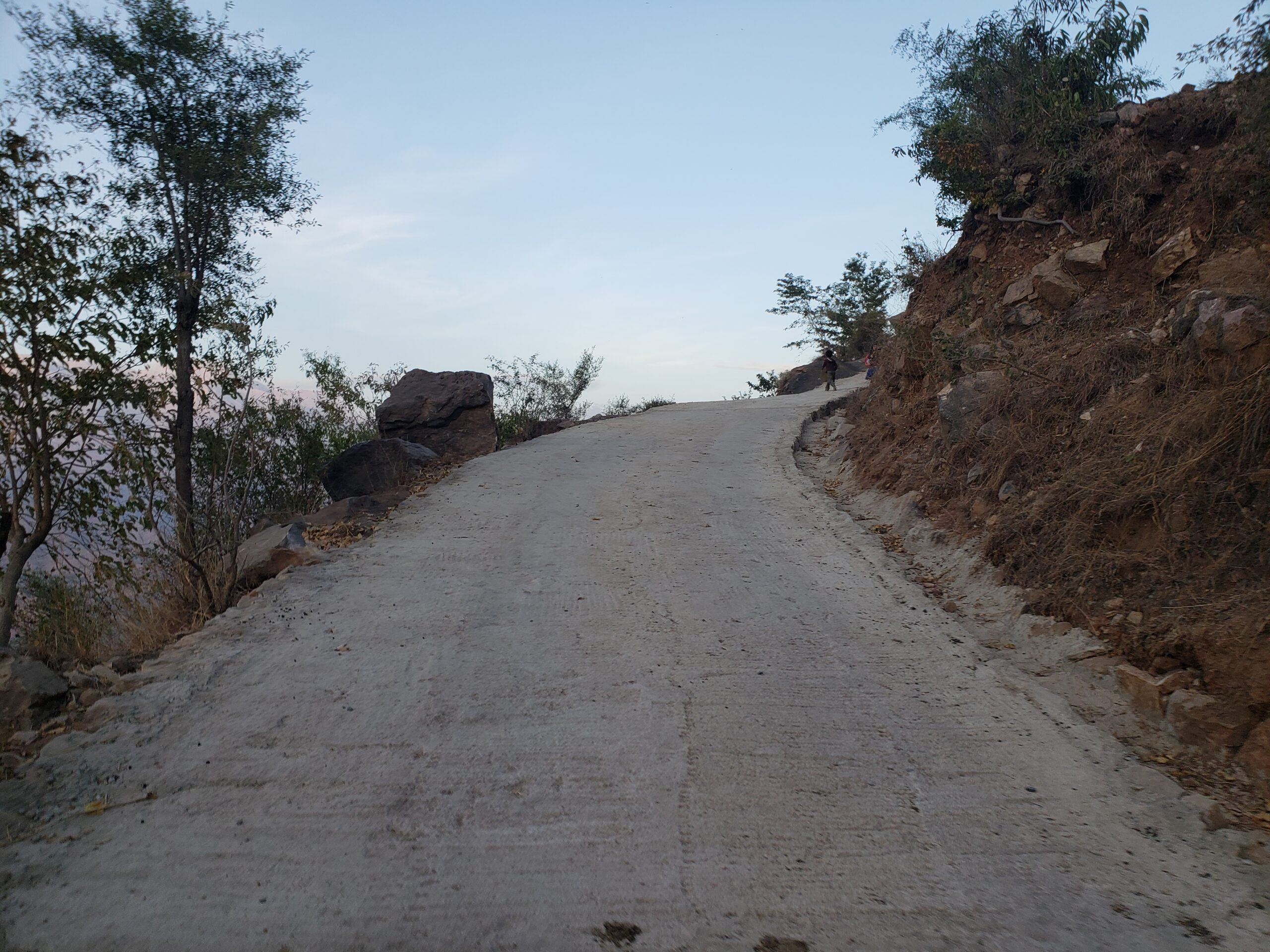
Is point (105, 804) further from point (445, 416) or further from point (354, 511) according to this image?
point (445, 416)

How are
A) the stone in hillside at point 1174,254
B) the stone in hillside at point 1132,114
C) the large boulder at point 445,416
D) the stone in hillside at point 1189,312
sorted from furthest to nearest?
the large boulder at point 445,416 → the stone in hillside at point 1132,114 → the stone in hillside at point 1174,254 → the stone in hillside at point 1189,312

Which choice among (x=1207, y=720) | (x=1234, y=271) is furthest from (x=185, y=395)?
(x=1234, y=271)

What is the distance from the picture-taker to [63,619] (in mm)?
8398

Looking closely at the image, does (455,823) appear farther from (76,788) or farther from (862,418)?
(862,418)

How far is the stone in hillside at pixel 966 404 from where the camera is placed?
28.9 feet

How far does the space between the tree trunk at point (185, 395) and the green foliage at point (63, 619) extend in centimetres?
239

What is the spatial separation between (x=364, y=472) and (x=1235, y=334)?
400 inches

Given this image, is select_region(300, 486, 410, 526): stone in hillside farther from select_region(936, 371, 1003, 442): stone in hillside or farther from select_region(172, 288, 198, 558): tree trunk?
select_region(936, 371, 1003, 442): stone in hillside

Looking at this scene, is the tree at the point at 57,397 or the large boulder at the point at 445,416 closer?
the tree at the point at 57,397

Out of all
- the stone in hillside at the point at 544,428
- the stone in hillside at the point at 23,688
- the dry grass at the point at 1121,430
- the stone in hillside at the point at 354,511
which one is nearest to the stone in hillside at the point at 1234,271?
the dry grass at the point at 1121,430

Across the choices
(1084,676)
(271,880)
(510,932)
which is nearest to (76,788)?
(271,880)

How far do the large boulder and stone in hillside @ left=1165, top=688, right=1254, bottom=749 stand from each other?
1150 cm

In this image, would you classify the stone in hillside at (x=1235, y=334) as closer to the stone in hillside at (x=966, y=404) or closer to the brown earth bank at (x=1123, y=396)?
the brown earth bank at (x=1123, y=396)

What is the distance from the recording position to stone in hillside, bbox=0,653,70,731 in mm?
4883
